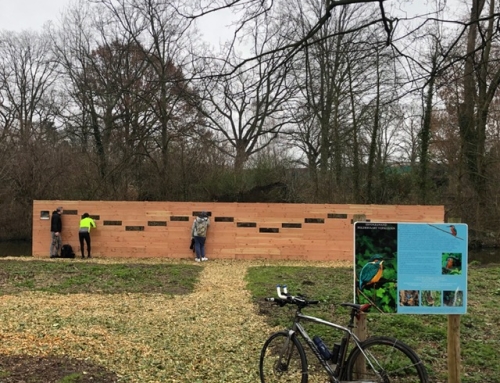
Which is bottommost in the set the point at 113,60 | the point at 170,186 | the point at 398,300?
the point at 398,300

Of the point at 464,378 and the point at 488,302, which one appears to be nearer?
the point at 464,378

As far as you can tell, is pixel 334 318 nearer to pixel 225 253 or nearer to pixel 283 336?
pixel 283 336

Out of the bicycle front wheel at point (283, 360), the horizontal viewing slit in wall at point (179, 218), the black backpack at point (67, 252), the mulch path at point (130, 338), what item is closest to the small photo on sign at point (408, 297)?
the bicycle front wheel at point (283, 360)

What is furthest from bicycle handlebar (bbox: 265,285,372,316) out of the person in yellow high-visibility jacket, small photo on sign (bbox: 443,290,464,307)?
the person in yellow high-visibility jacket

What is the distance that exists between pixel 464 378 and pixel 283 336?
1973 millimetres

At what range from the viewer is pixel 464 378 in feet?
15.8

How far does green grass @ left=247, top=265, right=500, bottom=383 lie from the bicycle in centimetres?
110

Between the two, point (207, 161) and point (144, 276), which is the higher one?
point (207, 161)

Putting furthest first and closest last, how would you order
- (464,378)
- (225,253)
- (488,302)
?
(225,253), (488,302), (464,378)

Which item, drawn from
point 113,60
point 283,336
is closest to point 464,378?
point 283,336

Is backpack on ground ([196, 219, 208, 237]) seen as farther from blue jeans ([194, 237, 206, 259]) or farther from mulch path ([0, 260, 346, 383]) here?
mulch path ([0, 260, 346, 383])

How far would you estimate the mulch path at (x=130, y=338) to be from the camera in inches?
191

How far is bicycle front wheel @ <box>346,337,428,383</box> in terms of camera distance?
3768 millimetres

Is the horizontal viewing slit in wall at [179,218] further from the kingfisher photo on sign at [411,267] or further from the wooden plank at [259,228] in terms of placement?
the kingfisher photo on sign at [411,267]
